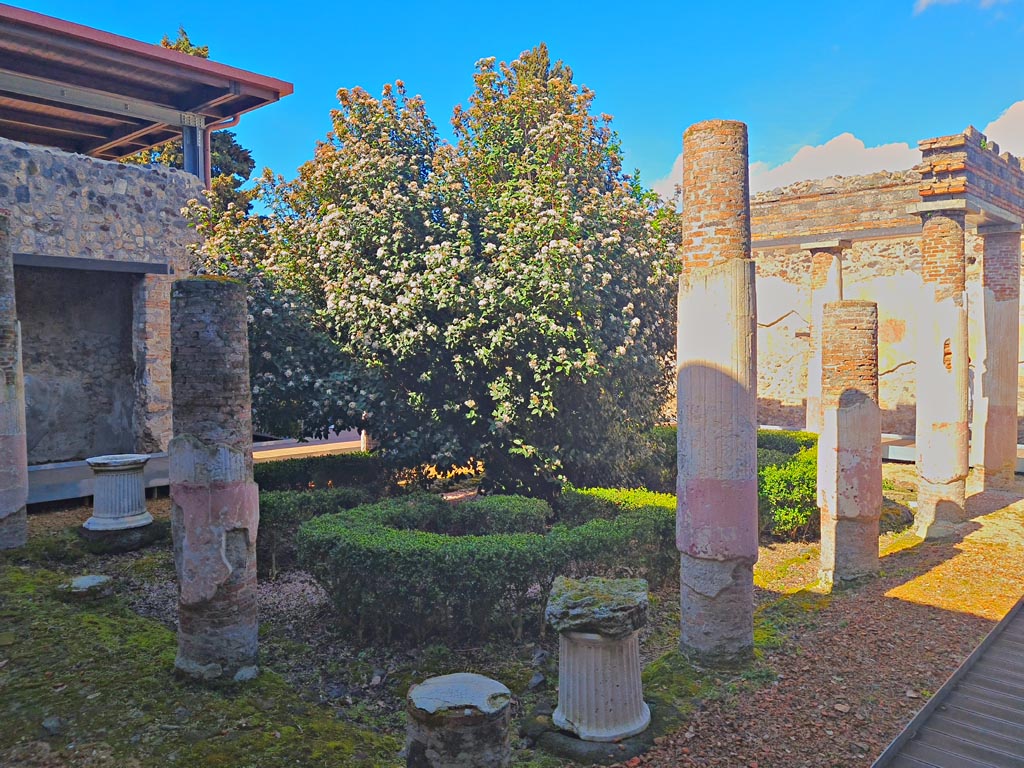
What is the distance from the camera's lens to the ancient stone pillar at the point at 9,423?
873 cm

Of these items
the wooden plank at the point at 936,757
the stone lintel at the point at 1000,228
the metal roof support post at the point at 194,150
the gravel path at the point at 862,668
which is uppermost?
the metal roof support post at the point at 194,150

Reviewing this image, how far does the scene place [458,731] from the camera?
4172 mm

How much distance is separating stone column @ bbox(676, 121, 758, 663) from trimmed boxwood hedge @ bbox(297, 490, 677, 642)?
5.45 ft

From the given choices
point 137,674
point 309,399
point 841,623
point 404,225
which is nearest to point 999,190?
point 841,623

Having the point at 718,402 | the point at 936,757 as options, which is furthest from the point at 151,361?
the point at 936,757

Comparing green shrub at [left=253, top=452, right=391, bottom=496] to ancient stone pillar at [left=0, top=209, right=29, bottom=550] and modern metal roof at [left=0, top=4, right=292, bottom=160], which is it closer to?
ancient stone pillar at [left=0, top=209, right=29, bottom=550]

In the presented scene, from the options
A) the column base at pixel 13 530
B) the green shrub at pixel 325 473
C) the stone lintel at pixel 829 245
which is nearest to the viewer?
the column base at pixel 13 530

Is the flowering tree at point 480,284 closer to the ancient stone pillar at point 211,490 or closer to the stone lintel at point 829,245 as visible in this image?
the ancient stone pillar at point 211,490

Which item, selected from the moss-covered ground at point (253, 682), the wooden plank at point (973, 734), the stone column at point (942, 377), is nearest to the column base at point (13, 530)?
the moss-covered ground at point (253, 682)

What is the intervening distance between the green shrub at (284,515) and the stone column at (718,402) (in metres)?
5.04

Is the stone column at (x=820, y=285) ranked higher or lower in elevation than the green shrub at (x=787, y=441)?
higher

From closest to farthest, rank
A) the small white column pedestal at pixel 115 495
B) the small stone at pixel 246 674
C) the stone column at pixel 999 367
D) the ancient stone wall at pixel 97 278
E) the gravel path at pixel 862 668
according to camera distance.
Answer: the gravel path at pixel 862 668, the small stone at pixel 246 674, the small white column pedestal at pixel 115 495, the ancient stone wall at pixel 97 278, the stone column at pixel 999 367

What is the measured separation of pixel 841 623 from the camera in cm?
697

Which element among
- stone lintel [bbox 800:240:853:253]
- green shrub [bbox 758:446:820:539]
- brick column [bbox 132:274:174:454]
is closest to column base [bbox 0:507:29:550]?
brick column [bbox 132:274:174:454]
